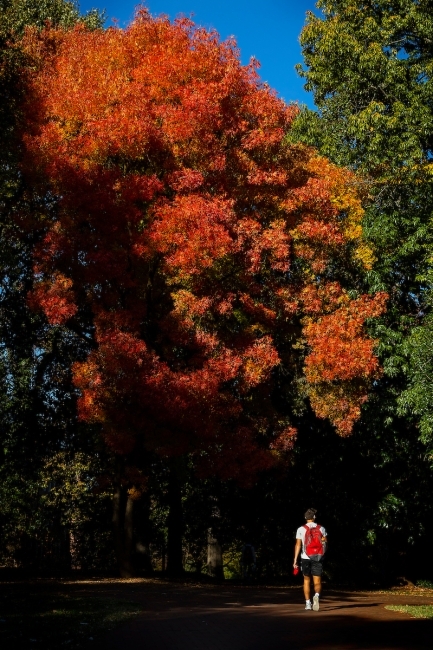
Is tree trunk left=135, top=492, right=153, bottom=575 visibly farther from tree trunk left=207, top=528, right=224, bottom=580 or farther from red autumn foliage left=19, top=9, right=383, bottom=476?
red autumn foliage left=19, top=9, right=383, bottom=476

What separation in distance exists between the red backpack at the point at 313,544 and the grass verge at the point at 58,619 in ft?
10.3

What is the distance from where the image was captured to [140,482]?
23219mm

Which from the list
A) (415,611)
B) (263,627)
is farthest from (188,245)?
(263,627)

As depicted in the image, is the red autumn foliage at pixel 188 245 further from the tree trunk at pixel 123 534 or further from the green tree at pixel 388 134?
the tree trunk at pixel 123 534

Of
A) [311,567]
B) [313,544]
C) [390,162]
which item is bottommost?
[311,567]

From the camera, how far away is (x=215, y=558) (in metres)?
33.2

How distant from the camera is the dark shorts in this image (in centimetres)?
1448

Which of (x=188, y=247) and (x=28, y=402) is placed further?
(x=28, y=402)

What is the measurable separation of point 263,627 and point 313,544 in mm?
2978

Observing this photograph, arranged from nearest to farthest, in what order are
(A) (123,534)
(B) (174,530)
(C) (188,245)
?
1. (C) (188,245)
2. (A) (123,534)
3. (B) (174,530)

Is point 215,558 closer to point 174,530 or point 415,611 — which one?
point 174,530


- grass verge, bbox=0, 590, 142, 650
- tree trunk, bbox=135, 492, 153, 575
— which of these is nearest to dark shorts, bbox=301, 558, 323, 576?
grass verge, bbox=0, 590, 142, 650

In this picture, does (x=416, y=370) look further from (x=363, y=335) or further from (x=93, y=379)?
(x=93, y=379)

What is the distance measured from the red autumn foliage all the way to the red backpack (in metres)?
7.45
